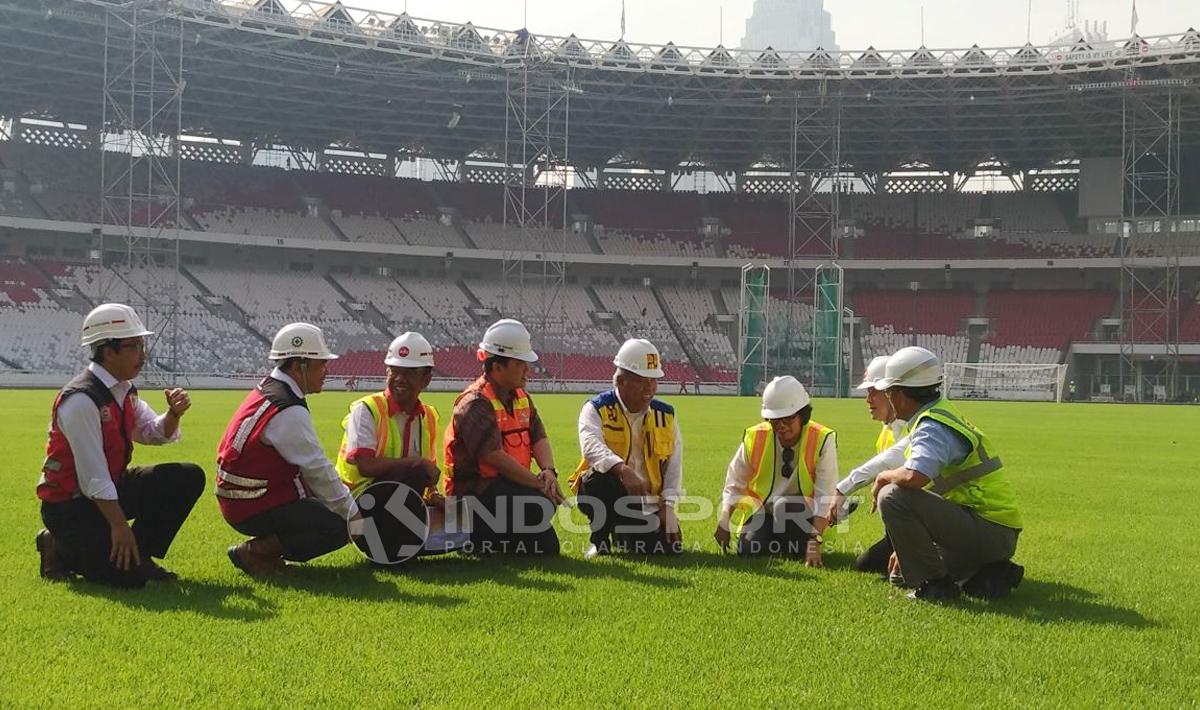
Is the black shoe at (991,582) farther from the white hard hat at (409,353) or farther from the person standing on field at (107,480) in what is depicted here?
the person standing on field at (107,480)

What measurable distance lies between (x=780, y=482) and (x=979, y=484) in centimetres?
163

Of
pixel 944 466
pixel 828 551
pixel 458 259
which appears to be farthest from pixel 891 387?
pixel 458 259

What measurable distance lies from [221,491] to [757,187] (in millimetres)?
56298

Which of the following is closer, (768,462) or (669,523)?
(669,523)

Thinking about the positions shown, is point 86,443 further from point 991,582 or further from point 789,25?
point 789,25

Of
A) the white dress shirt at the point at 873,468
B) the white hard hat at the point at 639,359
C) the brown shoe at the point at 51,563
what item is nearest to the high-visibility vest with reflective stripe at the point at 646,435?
the white hard hat at the point at 639,359

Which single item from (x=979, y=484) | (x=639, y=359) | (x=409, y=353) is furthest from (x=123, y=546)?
(x=979, y=484)

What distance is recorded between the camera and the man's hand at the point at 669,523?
6.79 metres

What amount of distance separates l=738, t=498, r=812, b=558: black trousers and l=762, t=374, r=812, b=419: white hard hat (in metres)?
0.63

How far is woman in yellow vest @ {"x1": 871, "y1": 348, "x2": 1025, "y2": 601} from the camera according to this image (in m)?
5.37

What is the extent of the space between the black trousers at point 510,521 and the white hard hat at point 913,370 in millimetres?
2245

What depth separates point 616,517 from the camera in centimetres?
687

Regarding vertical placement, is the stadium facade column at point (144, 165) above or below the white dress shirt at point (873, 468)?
above

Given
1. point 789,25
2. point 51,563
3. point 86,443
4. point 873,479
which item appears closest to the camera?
point 86,443
